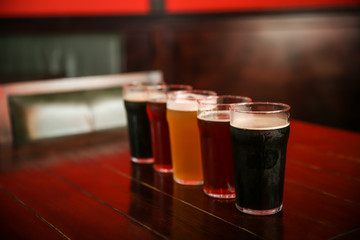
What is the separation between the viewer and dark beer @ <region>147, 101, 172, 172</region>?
40.9 inches

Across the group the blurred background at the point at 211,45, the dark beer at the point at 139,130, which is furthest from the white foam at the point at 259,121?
the blurred background at the point at 211,45

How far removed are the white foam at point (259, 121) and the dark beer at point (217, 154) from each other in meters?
0.07

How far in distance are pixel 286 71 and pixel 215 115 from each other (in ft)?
9.10

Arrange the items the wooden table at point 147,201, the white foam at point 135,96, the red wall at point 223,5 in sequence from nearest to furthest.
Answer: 1. the wooden table at point 147,201
2. the white foam at point 135,96
3. the red wall at point 223,5

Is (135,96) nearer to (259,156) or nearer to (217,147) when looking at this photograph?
(217,147)

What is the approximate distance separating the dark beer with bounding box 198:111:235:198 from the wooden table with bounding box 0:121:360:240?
0.03m

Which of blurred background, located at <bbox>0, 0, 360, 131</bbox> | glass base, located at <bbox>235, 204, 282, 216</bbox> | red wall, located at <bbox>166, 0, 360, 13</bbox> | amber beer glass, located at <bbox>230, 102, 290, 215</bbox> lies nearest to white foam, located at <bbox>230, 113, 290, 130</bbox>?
amber beer glass, located at <bbox>230, 102, 290, 215</bbox>

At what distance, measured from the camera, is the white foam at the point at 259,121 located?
777mm

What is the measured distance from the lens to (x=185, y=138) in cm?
95

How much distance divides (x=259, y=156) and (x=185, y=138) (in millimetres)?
218

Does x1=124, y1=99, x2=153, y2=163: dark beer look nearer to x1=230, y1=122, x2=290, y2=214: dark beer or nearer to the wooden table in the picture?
the wooden table

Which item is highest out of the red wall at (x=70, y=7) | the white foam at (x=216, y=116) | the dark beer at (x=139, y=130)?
the red wall at (x=70, y=7)

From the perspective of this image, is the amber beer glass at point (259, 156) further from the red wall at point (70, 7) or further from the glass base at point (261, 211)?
the red wall at point (70, 7)

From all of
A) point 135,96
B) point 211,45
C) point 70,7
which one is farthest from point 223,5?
point 135,96
